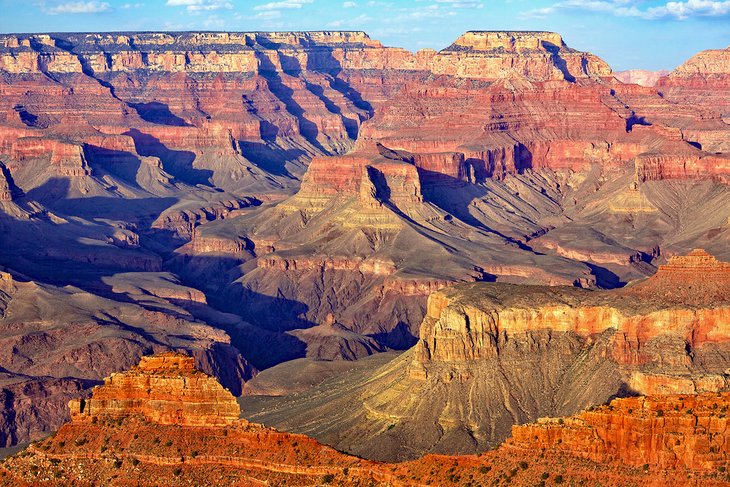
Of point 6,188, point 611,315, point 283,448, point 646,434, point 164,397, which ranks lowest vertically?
point 6,188

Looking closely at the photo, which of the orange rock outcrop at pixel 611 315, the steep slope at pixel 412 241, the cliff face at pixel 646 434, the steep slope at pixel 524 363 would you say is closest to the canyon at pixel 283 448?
the cliff face at pixel 646 434

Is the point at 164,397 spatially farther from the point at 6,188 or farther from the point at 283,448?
the point at 6,188

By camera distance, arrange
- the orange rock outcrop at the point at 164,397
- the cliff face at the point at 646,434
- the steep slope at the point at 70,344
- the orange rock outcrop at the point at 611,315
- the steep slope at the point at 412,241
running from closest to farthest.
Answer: the cliff face at the point at 646,434
the orange rock outcrop at the point at 164,397
the orange rock outcrop at the point at 611,315
the steep slope at the point at 70,344
the steep slope at the point at 412,241

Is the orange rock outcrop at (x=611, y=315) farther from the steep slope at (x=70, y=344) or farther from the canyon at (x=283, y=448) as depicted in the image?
the canyon at (x=283, y=448)

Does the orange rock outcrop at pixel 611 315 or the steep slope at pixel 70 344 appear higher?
the orange rock outcrop at pixel 611 315

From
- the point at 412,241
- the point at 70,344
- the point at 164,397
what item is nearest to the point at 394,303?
the point at 412,241

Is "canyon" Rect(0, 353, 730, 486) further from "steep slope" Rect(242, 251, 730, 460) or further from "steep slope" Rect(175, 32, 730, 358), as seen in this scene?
"steep slope" Rect(175, 32, 730, 358)

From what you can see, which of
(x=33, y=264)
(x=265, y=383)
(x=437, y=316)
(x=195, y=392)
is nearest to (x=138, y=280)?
(x=33, y=264)

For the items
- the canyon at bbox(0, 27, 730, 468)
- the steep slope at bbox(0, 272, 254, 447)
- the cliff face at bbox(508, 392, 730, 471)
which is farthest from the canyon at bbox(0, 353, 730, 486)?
the steep slope at bbox(0, 272, 254, 447)
